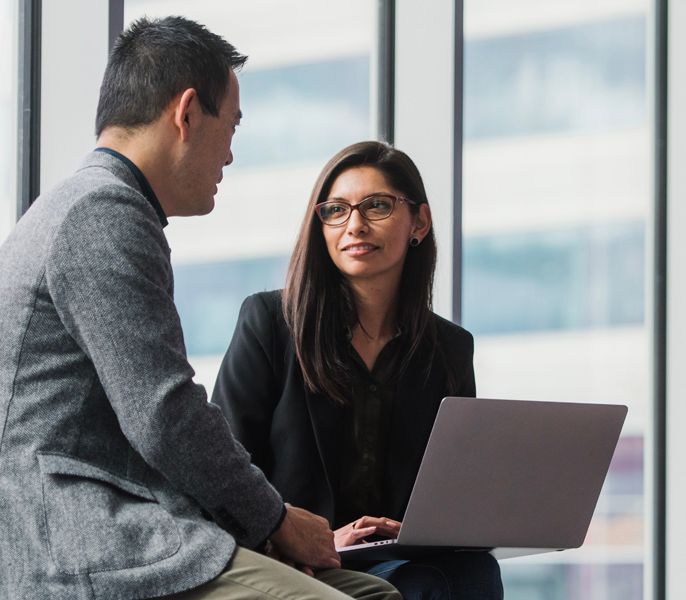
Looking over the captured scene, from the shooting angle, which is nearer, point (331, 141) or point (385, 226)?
point (385, 226)

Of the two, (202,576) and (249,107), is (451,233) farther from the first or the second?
(202,576)

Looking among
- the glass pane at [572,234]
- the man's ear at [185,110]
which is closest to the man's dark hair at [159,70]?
the man's ear at [185,110]

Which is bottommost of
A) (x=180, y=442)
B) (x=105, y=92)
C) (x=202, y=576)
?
(x=202, y=576)

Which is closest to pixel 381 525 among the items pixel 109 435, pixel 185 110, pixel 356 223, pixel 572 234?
pixel 356 223

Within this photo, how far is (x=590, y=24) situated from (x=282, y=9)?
1.13m

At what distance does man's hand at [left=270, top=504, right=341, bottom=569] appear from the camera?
1.41 metres

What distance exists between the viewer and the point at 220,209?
3.02 m

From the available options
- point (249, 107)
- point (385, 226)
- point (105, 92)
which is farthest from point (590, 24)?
point (105, 92)

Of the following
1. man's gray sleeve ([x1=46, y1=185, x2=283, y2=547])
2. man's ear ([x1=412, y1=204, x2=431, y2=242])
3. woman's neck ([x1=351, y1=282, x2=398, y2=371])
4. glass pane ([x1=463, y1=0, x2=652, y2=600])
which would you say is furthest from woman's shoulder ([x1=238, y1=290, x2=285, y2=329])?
glass pane ([x1=463, y1=0, x2=652, y2=600])

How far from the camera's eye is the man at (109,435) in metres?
1.22

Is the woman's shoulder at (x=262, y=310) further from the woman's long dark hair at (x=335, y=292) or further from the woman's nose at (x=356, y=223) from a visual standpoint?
the woman's nose at (x=356, y=223)

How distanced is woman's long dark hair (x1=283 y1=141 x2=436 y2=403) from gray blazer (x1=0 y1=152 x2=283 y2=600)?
76 cm

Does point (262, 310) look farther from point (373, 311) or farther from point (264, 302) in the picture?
point (373, 311)

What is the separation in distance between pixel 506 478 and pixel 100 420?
2.41ft
